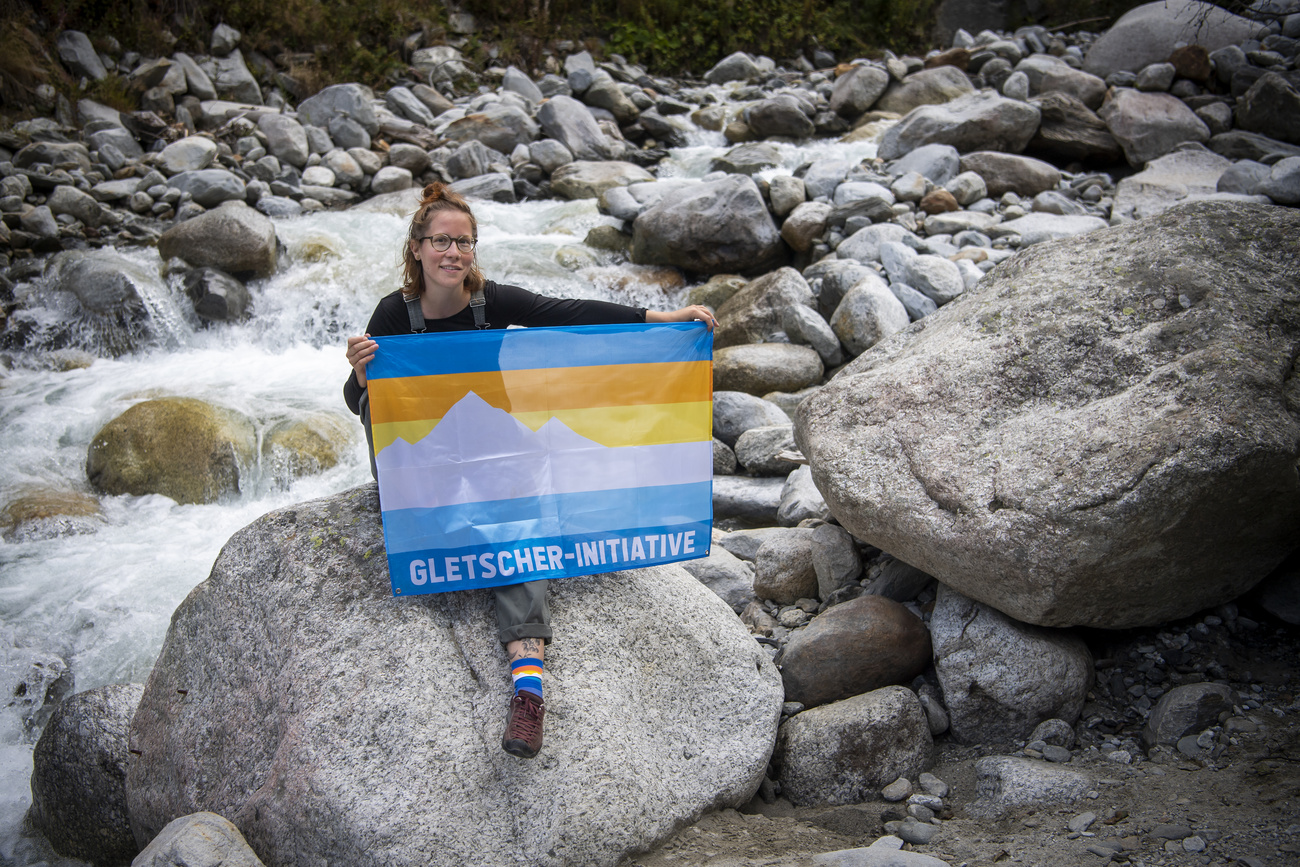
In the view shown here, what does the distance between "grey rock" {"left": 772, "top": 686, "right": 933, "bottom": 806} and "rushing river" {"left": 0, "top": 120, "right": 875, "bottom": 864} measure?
11.9ft

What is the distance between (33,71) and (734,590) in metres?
14.6

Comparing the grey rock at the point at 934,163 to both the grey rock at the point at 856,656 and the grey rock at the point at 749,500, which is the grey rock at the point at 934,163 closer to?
the grey rock at the point at 749,500

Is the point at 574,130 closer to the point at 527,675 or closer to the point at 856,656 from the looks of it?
the point at 856,656

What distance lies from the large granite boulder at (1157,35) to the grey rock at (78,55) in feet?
58.7

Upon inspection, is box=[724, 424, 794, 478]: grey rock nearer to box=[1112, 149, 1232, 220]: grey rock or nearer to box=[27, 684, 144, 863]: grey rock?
box=[27, 684, 144, 863]: grey rock

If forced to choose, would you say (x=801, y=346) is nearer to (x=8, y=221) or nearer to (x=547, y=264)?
(x=547, y=264)

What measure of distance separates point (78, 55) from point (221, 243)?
23.4ft

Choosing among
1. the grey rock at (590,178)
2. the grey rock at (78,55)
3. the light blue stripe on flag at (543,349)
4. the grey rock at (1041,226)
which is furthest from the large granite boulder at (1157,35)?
→ the grey rock at (78,55)

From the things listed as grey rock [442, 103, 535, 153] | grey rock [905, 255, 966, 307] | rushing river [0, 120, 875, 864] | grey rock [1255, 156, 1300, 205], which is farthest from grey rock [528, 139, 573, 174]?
grey rock [1255, 156, 1300, 205]

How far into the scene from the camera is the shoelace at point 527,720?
115 inches

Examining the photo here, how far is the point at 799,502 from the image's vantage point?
18.4 ft

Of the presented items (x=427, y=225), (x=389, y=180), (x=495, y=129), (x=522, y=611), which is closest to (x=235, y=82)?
(x=389, y=180)

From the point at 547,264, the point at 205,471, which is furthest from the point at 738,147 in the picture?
the point at 205,471

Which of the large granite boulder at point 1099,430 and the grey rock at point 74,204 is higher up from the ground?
the large granite boulder at point 1099,430
